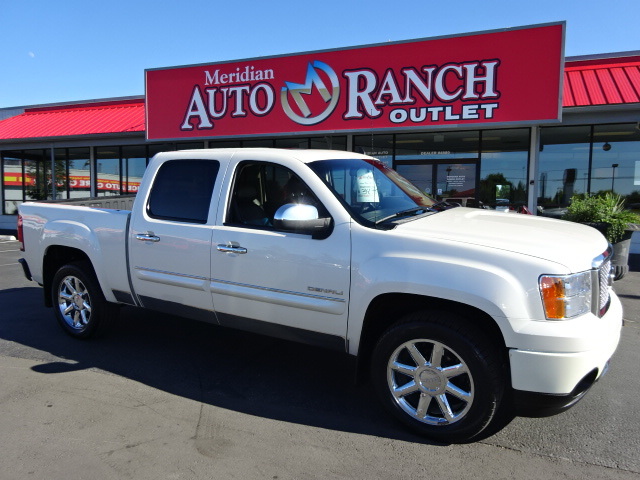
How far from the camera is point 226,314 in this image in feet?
12.9

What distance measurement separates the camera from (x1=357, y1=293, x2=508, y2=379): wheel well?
9.80 ft

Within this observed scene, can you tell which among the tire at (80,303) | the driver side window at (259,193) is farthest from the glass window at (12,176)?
the driver side window at (259,193)

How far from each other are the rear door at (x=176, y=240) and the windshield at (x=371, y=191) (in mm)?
1010

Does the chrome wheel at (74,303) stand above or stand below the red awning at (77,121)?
below

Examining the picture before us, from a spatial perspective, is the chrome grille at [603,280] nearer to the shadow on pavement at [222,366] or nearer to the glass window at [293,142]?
the shadow on pavement at [222,366]

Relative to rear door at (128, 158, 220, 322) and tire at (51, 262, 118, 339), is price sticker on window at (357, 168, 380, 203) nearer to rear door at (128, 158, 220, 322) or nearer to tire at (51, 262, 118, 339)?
rear door at (128, 158, 220, 322)

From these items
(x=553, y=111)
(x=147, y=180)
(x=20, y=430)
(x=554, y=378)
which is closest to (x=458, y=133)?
(x=553, y=111)

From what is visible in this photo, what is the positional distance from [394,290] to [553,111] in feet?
30.0

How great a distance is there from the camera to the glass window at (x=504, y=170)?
1231 cm

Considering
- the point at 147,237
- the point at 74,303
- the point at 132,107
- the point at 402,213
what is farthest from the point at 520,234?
the point at 132,107

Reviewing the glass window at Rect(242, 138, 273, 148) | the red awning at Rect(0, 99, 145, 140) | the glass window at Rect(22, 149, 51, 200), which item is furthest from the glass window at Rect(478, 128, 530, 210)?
the glass window at Rect(22, 149, 51, 200)

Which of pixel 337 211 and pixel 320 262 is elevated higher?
pixel 337 211

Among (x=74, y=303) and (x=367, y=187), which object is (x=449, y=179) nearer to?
(x=367, y=187)

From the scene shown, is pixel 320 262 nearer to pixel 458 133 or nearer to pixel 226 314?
pixel 226 314
